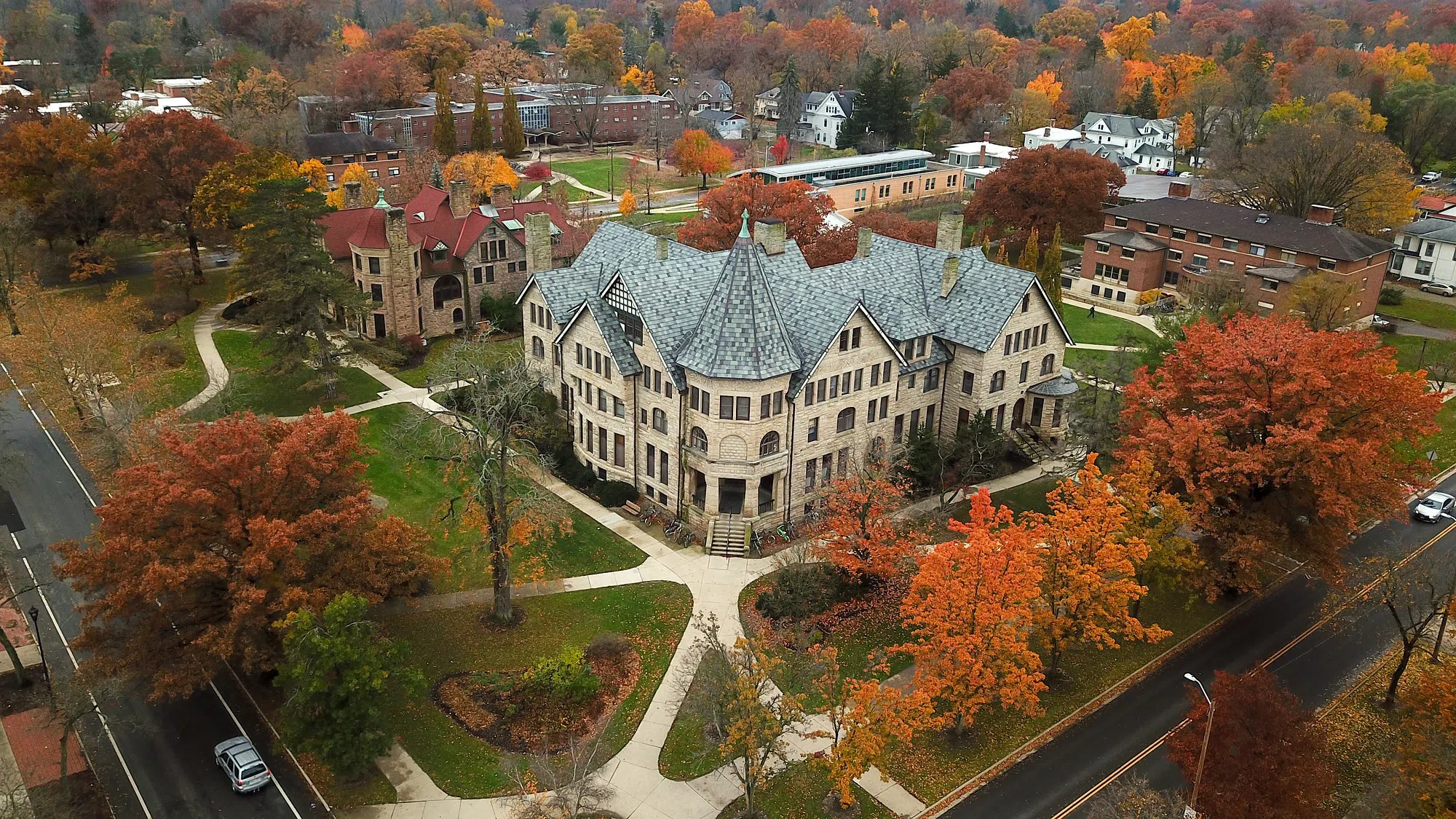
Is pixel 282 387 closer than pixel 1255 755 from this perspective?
No

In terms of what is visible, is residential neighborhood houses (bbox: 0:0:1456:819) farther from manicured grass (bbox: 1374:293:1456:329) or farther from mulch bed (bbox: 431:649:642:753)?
manicured grass (bbox: 1374:293:1456:329)

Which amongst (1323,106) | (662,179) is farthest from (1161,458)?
(1323,106)

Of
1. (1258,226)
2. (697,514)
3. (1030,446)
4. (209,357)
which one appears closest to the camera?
(697,514)

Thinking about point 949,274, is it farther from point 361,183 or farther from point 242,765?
point 361,183

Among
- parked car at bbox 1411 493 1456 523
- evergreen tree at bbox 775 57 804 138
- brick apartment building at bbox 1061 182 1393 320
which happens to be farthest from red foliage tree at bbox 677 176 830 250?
evergreen tree at bbox 775 57 804 138

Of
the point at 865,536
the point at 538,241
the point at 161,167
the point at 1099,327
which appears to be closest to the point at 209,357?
the point at 161,167

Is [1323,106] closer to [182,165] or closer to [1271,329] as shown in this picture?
[1271,329]

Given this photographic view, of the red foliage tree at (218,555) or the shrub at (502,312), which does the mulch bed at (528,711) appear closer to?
the red foliage tree at (218,555)

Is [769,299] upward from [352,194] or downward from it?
downward
